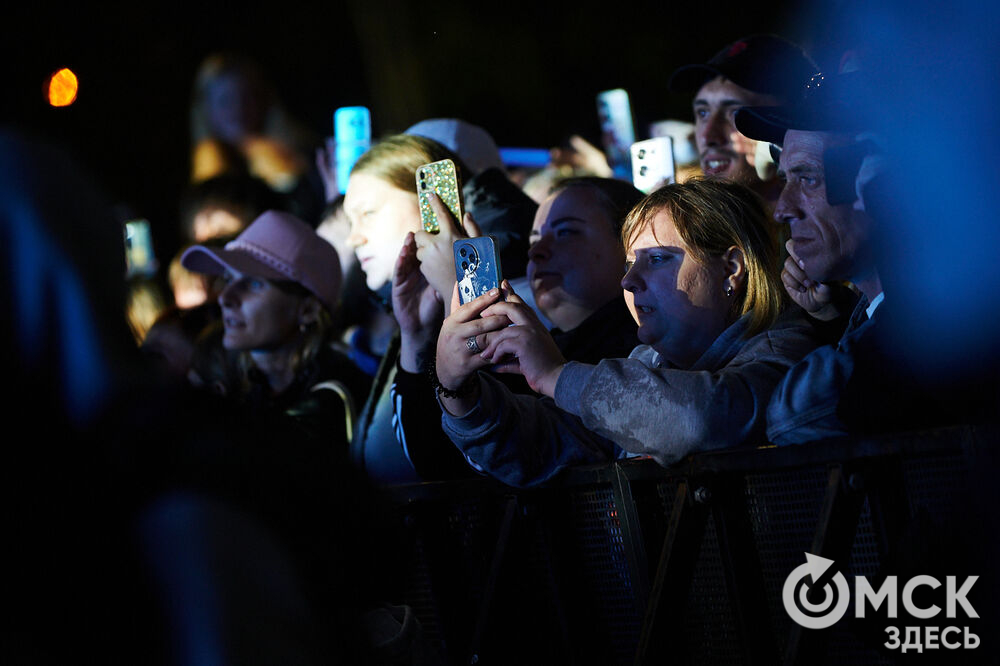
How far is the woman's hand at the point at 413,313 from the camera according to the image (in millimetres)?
3361

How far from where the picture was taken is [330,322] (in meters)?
4.70

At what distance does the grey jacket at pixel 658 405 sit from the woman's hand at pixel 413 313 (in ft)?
1.85

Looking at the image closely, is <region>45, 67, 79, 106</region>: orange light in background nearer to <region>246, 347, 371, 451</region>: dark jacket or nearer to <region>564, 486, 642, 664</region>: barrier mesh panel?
<region>564, 486, 642, 664</region>: barrier mesh panel

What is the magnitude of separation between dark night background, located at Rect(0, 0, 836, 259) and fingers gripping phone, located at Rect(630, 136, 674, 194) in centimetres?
375

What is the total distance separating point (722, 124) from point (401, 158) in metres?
1.17

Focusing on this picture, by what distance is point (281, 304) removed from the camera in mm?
4590

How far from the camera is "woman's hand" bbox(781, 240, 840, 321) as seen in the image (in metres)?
2.75

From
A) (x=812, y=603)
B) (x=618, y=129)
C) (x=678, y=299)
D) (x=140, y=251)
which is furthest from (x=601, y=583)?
(x=140, y=251)

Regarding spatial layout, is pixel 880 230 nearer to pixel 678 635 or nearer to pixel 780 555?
pixel 780 555

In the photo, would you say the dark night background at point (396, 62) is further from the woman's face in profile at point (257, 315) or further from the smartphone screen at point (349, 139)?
the woman's face in profile at point (257, 315)

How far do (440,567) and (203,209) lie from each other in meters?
3.70

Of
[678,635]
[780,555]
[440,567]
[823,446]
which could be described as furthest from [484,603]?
[823,446]

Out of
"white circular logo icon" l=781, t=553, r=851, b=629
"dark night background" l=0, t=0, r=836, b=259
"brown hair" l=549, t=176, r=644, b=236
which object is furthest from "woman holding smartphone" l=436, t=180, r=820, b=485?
"dark night background" l=0, t=0, r=836, b=259

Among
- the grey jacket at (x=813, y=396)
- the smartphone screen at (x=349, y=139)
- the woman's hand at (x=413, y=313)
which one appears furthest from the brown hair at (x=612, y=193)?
the smartphone screen at (x=349, y=139)
